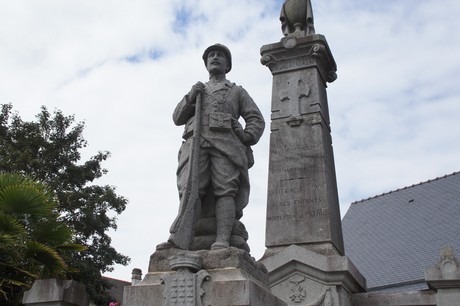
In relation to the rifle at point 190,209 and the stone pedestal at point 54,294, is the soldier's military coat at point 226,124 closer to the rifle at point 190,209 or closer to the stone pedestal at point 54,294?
the rifle at point 190,209

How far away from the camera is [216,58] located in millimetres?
6000

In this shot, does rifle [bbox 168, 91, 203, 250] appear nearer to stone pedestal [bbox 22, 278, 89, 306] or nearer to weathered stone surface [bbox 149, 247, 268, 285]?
weathered stone surface [bbox 149, 247, 268, 285]

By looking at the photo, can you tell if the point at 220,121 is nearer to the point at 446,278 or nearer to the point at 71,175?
the point at 446,278

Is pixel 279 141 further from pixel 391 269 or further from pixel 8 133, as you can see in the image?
pixel 8 133

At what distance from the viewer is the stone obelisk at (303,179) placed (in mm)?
9016

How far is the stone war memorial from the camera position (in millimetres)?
4848

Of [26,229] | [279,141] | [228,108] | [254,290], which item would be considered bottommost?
[254,290]

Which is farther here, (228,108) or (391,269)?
(391,269)

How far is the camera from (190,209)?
5.24 meters

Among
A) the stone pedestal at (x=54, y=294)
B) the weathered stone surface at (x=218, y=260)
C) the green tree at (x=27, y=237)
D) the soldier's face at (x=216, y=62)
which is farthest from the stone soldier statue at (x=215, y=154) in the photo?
the green tree at (x=27, y=237)

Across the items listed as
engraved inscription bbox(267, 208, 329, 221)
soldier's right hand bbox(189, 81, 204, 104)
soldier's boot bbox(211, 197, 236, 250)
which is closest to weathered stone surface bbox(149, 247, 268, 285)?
soldier's boot bbox(211, 197, 236, 250)

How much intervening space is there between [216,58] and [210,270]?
230 cm

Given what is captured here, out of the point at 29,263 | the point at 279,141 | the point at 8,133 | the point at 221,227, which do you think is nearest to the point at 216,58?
the point at 221,227

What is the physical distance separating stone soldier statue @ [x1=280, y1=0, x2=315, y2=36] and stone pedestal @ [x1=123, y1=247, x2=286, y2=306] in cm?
760
